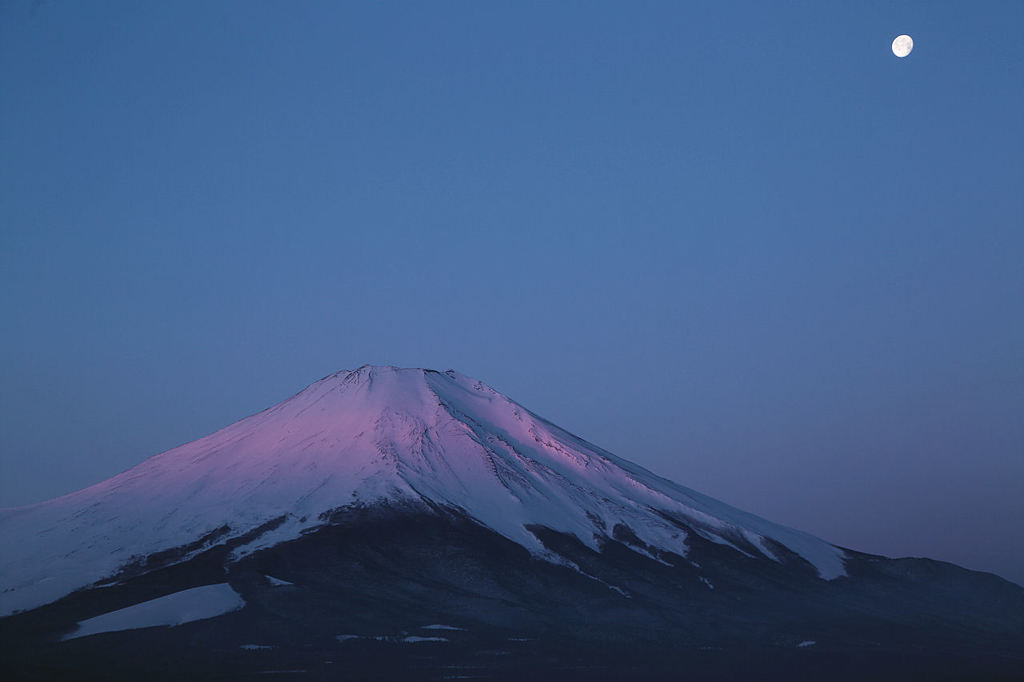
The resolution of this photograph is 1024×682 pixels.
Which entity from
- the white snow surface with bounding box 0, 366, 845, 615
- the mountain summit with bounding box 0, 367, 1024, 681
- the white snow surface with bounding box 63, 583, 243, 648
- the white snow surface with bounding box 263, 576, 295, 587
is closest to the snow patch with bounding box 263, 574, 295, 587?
the white snow surface with bounding box 263, 576, 295, 587

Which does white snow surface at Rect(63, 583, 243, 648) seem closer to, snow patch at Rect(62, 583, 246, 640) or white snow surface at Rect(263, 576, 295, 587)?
snow patch at Rect(62, 583, 246, 640)

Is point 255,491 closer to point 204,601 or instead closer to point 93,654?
point 204,601

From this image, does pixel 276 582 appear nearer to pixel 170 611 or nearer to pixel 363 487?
pixel 170 611

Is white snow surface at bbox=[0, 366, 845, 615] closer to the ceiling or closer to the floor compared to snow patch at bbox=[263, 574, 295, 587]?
closer to the ceiling

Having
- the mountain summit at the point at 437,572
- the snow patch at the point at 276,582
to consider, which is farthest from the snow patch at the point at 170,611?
the snow patch at the point at 276,582

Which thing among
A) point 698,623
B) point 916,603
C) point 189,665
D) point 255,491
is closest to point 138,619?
point 189,665

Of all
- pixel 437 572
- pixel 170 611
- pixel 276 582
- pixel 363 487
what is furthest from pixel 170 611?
pixel 363 487
